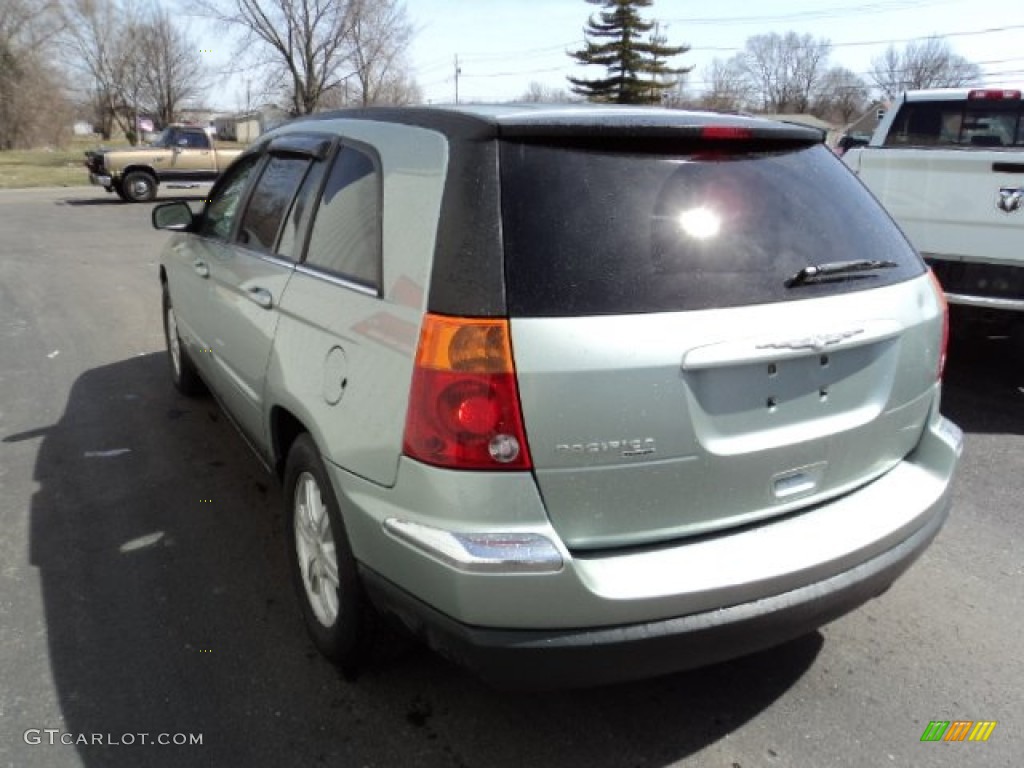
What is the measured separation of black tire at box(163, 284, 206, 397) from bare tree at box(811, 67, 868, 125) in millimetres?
78673

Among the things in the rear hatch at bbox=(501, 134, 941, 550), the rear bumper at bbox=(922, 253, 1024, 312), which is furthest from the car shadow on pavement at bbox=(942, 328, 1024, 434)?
the rear hatch at bbox=(501, 134, 941, 550)

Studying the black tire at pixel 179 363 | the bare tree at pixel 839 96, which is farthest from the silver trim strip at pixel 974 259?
the bare tree at pixel 839 96

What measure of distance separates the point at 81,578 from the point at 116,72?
62.3 metres

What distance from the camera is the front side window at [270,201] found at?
3197 millimetres

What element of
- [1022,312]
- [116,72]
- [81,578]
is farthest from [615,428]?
[116,72]

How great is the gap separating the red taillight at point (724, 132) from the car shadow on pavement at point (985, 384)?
Answer: 347 centimetres

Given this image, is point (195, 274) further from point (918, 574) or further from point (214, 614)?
point (918, 574)

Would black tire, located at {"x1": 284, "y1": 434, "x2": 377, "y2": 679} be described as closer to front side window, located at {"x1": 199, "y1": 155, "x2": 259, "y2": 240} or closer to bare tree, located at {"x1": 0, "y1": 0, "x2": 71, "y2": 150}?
front side window, located at {"x1": 199, "y1": 155, "x2": 259, "y2": 240}

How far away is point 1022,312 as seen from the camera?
5.16 m

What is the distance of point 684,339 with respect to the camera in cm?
201

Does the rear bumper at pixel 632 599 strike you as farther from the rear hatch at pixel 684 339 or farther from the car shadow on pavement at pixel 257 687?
the car shadow on pavement at pixel 257 687

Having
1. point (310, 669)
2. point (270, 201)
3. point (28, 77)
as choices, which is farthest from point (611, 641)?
point (28, 77)

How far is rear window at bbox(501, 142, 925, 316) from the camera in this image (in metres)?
2.00

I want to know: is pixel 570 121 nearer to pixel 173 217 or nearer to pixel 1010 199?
pixel 173 217
